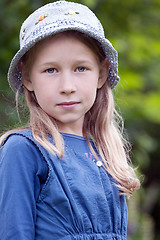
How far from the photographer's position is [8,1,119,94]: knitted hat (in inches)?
94.8

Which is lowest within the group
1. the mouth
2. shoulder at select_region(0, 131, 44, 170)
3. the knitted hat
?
shoulder at select_region(0, 131, 44, 170)

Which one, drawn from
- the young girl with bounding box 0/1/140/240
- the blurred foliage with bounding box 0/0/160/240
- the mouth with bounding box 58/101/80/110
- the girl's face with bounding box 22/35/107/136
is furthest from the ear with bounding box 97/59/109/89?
the blurred foliage with bounding box 0/0/160/240

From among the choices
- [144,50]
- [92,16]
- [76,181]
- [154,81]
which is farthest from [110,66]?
[154,81]

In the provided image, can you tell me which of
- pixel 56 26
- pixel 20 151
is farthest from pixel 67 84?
pixel 20 151

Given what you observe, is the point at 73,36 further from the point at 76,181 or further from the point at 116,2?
the point at 116,2

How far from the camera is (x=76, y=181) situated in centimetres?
231

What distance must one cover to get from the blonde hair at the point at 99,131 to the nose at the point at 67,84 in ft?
0.62

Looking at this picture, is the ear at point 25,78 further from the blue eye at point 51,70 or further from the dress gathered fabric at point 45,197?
the dress gathered fabric at point 45,197

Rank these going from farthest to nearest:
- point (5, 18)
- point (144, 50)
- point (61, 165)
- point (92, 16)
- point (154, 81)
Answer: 1. point (154, 81)
2. point (144, 50)
3. point (5, 18)
4. point (92, 16)
5. point (61, 165)

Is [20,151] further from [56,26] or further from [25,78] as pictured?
[56,26]

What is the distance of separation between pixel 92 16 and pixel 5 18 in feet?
8.42

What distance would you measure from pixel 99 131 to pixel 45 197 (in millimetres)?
700

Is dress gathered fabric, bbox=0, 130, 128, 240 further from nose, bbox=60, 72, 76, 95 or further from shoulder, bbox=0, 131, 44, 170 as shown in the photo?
nose, bbox=60, 72, 76, 95

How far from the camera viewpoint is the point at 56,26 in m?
2.40
